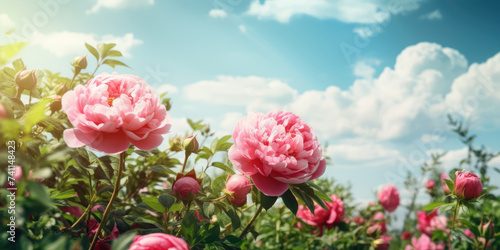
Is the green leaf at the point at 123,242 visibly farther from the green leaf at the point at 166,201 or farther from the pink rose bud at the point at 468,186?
the pink rose bud at the point at 468,186

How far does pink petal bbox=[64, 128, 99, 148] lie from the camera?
0.64m

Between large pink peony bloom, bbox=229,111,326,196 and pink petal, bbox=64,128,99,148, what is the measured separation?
26 cm

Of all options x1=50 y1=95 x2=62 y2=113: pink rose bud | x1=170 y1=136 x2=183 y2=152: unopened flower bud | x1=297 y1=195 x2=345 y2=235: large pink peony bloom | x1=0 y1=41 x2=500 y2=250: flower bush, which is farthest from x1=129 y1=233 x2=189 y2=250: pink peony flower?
x1=297 y1=195 x2=345 y2=235: large pink peony bloom

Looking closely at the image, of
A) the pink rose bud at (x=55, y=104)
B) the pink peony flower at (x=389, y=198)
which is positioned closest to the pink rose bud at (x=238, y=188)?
the pink rose bud at (x=55, y=104)

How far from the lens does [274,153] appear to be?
28.8 inches

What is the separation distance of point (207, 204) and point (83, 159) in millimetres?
279

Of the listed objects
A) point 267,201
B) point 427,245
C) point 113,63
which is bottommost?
point 267,201

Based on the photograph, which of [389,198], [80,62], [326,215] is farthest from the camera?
[389,198]

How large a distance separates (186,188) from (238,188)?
0.10 m

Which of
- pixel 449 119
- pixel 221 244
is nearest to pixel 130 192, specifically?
pixel 221 244

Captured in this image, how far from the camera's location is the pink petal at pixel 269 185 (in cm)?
74

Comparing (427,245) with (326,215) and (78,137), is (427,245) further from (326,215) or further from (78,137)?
(78,137)

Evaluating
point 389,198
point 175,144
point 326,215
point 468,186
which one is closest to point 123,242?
point 175,144

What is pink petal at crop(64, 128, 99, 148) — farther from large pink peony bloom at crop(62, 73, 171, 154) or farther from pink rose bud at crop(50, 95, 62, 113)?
pink rose bud at crop(50, 95, 62, 113)
